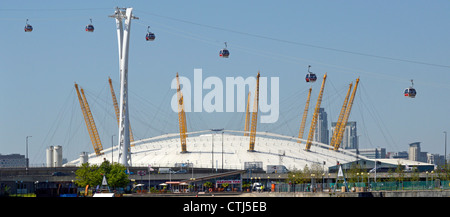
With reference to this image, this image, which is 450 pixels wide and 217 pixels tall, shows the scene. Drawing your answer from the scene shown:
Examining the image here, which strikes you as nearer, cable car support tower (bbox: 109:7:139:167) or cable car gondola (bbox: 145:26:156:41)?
cable car gondola (bbox: 145:26:156:41)

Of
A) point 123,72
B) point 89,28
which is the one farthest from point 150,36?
point 123,72

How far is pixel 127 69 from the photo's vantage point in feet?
528

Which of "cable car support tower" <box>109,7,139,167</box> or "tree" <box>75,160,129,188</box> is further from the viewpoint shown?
"cable car support tower" <box>109,7,139,167</box>

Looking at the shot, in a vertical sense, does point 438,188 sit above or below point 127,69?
below

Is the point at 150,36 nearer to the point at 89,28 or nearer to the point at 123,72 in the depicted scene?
the point at 89,28

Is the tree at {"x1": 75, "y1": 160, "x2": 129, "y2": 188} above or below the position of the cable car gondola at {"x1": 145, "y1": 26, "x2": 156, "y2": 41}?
below

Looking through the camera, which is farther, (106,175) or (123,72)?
(123,72)

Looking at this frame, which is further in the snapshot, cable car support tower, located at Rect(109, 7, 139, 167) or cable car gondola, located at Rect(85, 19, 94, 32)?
cable car support tower, located at Rect(109, 7, 139, 167)

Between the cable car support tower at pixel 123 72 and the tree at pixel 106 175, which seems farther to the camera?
the cable car support tower at pixel 123 72

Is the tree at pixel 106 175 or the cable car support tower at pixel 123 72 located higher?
the cable car support tower at pixel 123 72

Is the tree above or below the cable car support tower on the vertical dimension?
below

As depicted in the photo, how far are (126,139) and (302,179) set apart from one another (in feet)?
111
